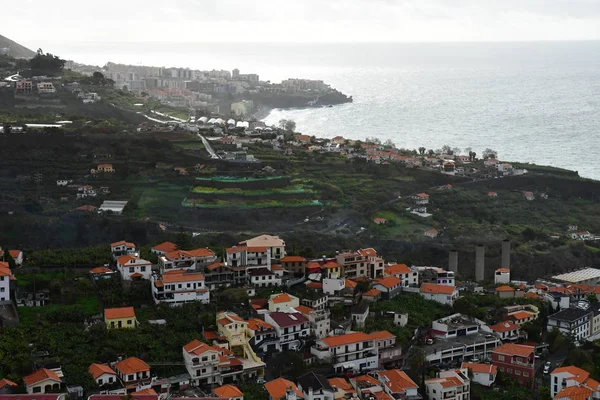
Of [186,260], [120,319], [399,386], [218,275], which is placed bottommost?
[399,386]

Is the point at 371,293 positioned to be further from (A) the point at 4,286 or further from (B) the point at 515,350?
(A) the point at 4,286

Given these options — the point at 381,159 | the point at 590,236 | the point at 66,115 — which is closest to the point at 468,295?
the point at 590,236

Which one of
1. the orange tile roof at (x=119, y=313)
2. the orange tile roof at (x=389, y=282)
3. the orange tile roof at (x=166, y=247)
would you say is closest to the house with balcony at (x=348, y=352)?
the orange tile roof at (x=389, y=282)

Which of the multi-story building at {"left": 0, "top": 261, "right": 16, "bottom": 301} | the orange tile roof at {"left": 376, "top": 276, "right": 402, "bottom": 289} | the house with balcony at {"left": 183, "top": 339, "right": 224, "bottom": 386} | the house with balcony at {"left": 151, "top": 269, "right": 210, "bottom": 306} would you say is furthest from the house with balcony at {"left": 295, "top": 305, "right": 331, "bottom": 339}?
the multi-story building at {"left": 0, "top": 261, "right": 16, "bottom": 301}

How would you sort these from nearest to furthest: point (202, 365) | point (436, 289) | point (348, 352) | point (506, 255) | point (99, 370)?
point (99, 370), point (202, 365), point (348, 352), point (436, 289), point (506, 255)

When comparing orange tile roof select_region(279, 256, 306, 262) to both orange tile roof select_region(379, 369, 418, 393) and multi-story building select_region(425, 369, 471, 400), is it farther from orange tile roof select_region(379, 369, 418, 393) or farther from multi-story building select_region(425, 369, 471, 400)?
multi-story building select_region(425, 369, 471, 400)

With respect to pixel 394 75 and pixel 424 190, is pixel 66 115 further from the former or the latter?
pixel 394 75

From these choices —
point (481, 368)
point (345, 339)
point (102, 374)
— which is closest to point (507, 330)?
point (481, 368)
